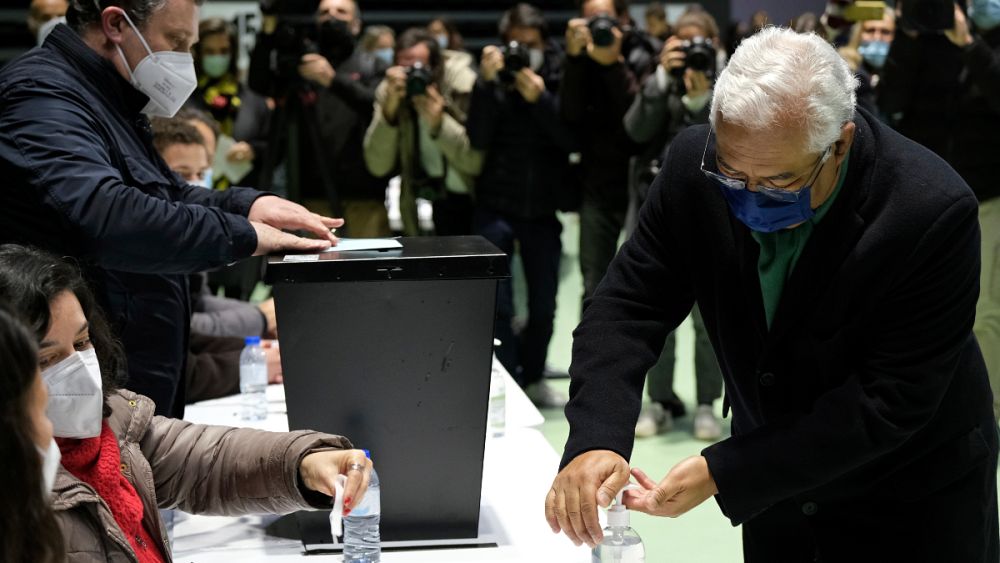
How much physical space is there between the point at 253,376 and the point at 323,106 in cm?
242

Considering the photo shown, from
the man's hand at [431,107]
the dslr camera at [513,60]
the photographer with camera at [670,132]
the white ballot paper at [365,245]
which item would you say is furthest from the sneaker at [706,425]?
the white ballot paper at [365,245]

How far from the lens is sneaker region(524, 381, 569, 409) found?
480cm

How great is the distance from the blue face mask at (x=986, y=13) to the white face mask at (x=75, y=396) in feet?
10.8

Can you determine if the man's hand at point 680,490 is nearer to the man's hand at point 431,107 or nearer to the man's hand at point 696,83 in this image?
the man's hand at point 696,83

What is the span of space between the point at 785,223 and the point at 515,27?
3465 millimetres

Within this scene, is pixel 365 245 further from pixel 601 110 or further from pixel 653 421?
pixel 601 110

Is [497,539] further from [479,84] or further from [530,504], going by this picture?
[479,84]

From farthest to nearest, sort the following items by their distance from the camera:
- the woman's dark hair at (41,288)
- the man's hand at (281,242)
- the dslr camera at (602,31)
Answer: the dslr camera at (602,31)
the man's hand at (281,242)
the woman's dark hair at (41,288)

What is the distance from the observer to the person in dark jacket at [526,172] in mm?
4695

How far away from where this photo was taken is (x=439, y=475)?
216 centimetres

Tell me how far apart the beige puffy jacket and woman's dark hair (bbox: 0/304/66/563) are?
53cm

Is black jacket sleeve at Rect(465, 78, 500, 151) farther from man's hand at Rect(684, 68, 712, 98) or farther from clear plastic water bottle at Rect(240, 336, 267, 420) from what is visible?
clear plastic water bottle at Rect(240, 336, 267, 420)

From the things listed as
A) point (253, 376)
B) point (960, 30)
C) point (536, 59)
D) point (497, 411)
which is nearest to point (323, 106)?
point (536, 59)

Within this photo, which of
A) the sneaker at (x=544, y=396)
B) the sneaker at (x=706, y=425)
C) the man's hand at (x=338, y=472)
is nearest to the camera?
the man's hand at (x=338, y=472)
